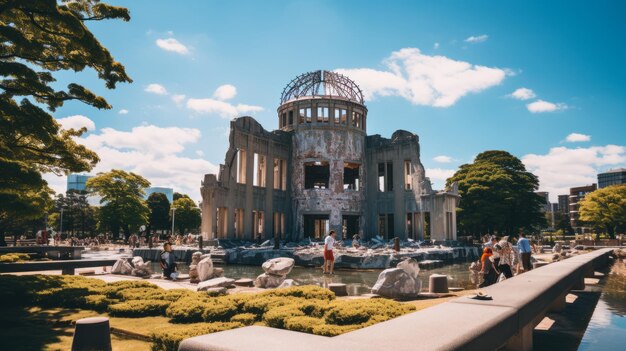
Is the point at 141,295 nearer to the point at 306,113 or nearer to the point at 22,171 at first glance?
the point at 22,171

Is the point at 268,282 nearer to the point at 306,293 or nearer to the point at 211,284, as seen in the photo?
the point at 211,284

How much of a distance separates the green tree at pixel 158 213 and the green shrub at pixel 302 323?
76125 mm

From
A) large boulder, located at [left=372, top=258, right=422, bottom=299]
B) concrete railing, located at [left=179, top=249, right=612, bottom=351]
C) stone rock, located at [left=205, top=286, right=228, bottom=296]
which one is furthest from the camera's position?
large boulder, located at [left=372, top=258, right=422, bottom=299]

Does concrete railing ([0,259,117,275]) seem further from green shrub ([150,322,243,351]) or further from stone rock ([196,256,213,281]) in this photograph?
green shrub ([150,322,243,351])

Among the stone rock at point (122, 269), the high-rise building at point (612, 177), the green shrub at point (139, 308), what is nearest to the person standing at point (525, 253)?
the green shrub at point (139, 308)

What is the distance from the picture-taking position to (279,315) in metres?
6.70

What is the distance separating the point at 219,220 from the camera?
3500cm

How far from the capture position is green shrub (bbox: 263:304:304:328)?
21.7 feet

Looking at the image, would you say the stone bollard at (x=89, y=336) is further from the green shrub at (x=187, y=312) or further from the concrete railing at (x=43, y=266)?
the concrete railing at (x=43, y=266)

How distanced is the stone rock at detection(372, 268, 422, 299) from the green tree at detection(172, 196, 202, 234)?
7154 cm

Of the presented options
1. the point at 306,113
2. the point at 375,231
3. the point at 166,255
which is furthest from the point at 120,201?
the point at 166,255

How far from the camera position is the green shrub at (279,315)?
21.7ft

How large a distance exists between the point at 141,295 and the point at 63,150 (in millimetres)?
6758

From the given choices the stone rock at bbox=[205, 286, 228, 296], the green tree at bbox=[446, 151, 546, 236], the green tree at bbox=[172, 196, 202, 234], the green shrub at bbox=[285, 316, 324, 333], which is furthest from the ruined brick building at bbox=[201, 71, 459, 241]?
the green tree at bbox=[172, 196, 202, 234]
